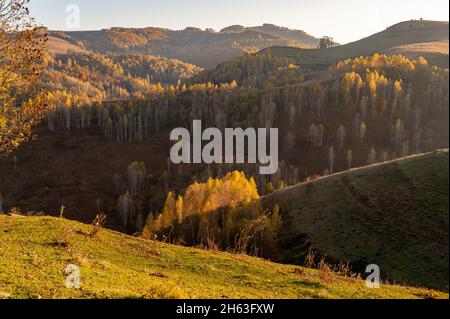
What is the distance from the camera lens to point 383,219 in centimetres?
6159

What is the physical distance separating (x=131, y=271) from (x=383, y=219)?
48.5m

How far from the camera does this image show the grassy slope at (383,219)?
5212 cm

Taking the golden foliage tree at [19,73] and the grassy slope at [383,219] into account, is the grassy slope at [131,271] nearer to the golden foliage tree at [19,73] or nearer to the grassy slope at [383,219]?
the golden foliage tree at [19,73]

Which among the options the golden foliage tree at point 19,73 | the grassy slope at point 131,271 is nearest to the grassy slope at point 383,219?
the grassy slope at point 131,271

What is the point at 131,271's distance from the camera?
23.6 m

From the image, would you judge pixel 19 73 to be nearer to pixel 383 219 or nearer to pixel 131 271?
pixel 131 271

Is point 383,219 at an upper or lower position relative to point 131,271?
lower

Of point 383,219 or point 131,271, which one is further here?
point 383,219

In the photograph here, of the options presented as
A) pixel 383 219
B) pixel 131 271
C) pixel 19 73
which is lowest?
pixel 383 219

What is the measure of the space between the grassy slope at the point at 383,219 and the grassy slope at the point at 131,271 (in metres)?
26.4

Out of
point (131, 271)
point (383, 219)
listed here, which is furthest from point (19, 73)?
point (383, 219)

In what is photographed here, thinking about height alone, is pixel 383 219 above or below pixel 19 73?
below
